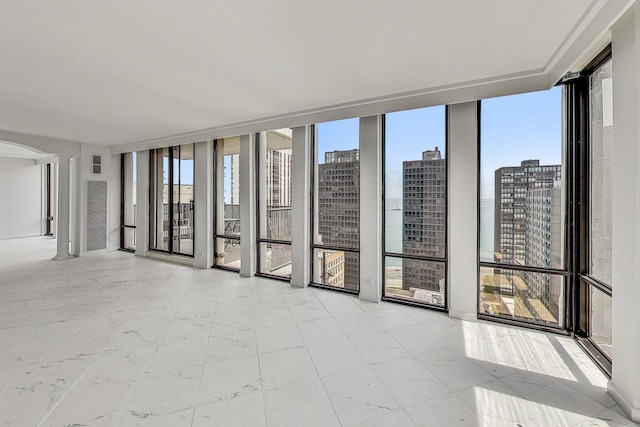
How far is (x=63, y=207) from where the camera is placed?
7.20m

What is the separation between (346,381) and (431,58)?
310cm

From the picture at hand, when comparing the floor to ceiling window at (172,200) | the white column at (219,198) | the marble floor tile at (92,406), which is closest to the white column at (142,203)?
the floor to ceiling window at (172,200)

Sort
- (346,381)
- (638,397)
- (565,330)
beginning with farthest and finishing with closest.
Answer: (565,330)
(346,381)
(638,397)

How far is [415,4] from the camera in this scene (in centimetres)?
203

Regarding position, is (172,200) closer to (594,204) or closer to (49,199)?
(49,199)

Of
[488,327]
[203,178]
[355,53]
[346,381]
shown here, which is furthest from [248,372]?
[203,178]

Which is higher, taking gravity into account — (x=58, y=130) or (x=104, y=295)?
(x=58, y=130)

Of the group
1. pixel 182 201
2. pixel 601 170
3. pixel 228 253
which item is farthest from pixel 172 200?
pixel 601 170

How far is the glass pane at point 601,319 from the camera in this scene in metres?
2.72

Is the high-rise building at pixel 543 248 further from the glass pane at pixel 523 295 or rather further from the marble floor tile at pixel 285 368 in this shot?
the marble floor tile at pixel 285 368

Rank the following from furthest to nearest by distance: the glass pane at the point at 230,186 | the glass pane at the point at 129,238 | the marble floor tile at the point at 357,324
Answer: the glass pane at the point at 129,238 → the glass pane at the point at 230,186 → the marble floor tile at the point at 357,324

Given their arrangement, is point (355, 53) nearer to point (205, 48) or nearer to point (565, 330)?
point (205, 48)

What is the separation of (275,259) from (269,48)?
392 centimetres

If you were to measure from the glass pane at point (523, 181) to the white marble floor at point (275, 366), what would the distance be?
1042mm
